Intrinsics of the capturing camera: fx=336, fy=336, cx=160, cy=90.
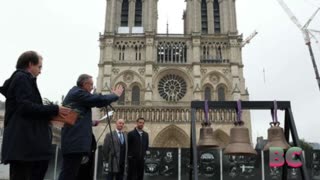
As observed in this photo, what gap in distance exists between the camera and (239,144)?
201 inches

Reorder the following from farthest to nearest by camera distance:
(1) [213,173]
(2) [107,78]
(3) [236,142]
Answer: (2) [107,78]
(1) [213,173]
(3) [236,142]

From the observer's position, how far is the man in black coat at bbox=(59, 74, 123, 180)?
4.11 m

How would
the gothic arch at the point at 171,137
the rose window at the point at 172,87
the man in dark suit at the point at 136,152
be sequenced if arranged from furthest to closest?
the rose window at the point at 172,87
the gothic arch at the point at 171,137
the man in dark suit at the point at 136,152

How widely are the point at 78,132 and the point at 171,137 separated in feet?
98.0

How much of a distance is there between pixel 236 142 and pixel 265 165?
7.47m

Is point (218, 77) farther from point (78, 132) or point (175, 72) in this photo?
point (78, 132)

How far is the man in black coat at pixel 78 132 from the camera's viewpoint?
411cm

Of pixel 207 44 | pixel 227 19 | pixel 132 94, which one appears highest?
pixel 227 19

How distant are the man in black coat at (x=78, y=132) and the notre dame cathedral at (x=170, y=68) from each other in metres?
28.7

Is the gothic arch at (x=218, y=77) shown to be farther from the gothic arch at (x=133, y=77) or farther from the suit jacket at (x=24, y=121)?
the suit jacket at (x=24, y=121)

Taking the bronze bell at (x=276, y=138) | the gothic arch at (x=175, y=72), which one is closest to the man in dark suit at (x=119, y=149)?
the bronze bell at (x=276, y=138)

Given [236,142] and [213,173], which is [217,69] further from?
[236,142]

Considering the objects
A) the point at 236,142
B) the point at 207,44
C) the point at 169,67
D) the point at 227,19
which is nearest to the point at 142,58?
the point at 169,67

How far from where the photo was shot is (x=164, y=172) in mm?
12055
